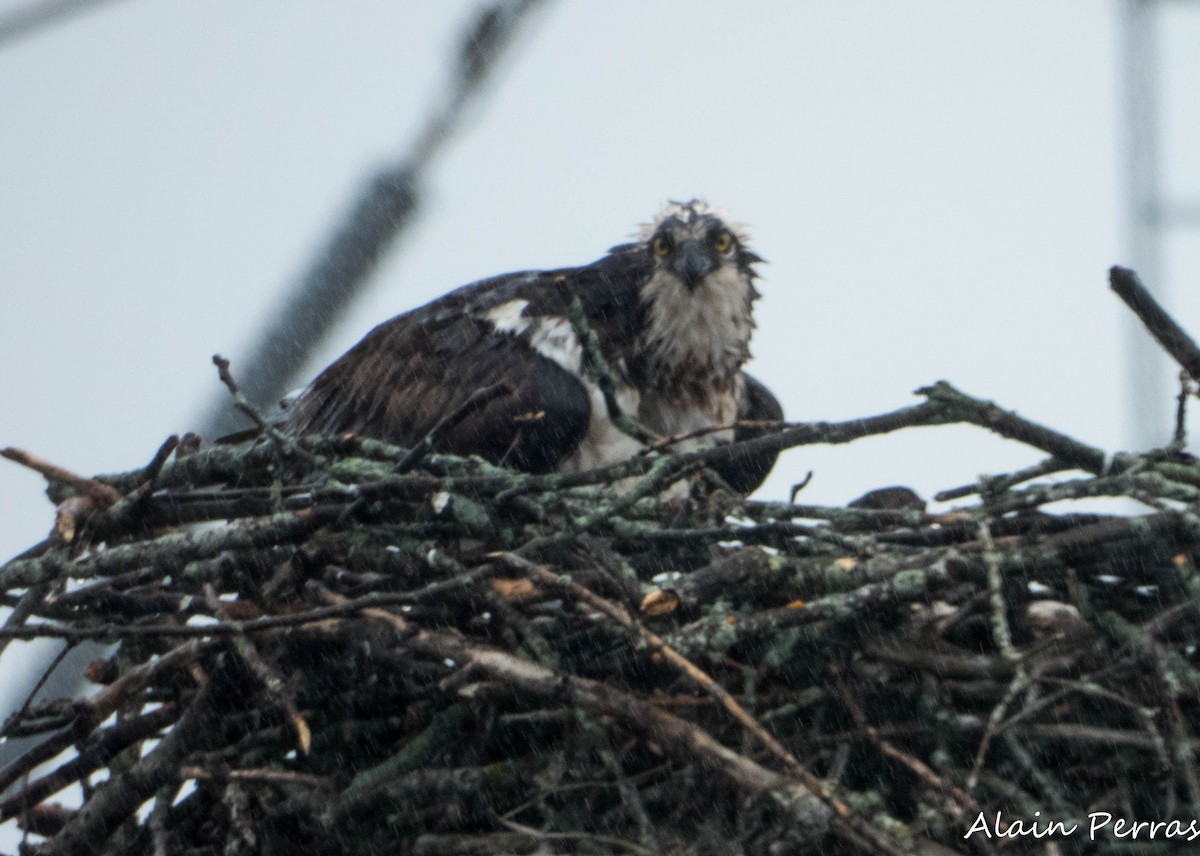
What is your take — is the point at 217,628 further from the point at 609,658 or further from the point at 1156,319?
the point at 1156,319

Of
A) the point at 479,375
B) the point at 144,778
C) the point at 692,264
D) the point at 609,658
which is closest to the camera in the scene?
the point at 609,658

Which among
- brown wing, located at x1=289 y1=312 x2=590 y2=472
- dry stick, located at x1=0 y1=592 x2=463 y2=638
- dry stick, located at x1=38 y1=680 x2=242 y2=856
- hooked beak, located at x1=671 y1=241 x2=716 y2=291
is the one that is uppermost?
hooked beak, located at x1=671 y1=241 x2=716 y2=291

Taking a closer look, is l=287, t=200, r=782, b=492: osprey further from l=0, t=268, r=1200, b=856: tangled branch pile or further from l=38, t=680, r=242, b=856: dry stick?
l=38, t=680, r=242, b=856: dry stick

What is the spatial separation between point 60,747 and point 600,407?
82.2 inches

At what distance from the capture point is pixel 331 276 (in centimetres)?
375

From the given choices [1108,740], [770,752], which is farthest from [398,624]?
[1108,740]

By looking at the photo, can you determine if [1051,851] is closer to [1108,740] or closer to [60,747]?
[1108,740]

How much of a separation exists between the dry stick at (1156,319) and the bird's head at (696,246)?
2135 mm

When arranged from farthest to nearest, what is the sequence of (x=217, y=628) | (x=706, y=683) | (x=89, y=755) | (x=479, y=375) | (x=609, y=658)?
(x=479, y=375) → (x=89, y=755) → (x=609, y=658) → (x=217, y=628) → (x=706, y=683)

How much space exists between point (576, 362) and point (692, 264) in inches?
28.2

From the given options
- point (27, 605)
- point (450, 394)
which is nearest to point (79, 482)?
point (27, 605)

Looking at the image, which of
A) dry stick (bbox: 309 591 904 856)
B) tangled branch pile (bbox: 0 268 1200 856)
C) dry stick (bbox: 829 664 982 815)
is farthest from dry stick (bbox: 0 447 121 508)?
dry stick (bbox: 829 664 982 815)

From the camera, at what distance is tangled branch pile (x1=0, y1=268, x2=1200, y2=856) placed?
11.3 ft

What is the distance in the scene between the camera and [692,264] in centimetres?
579
